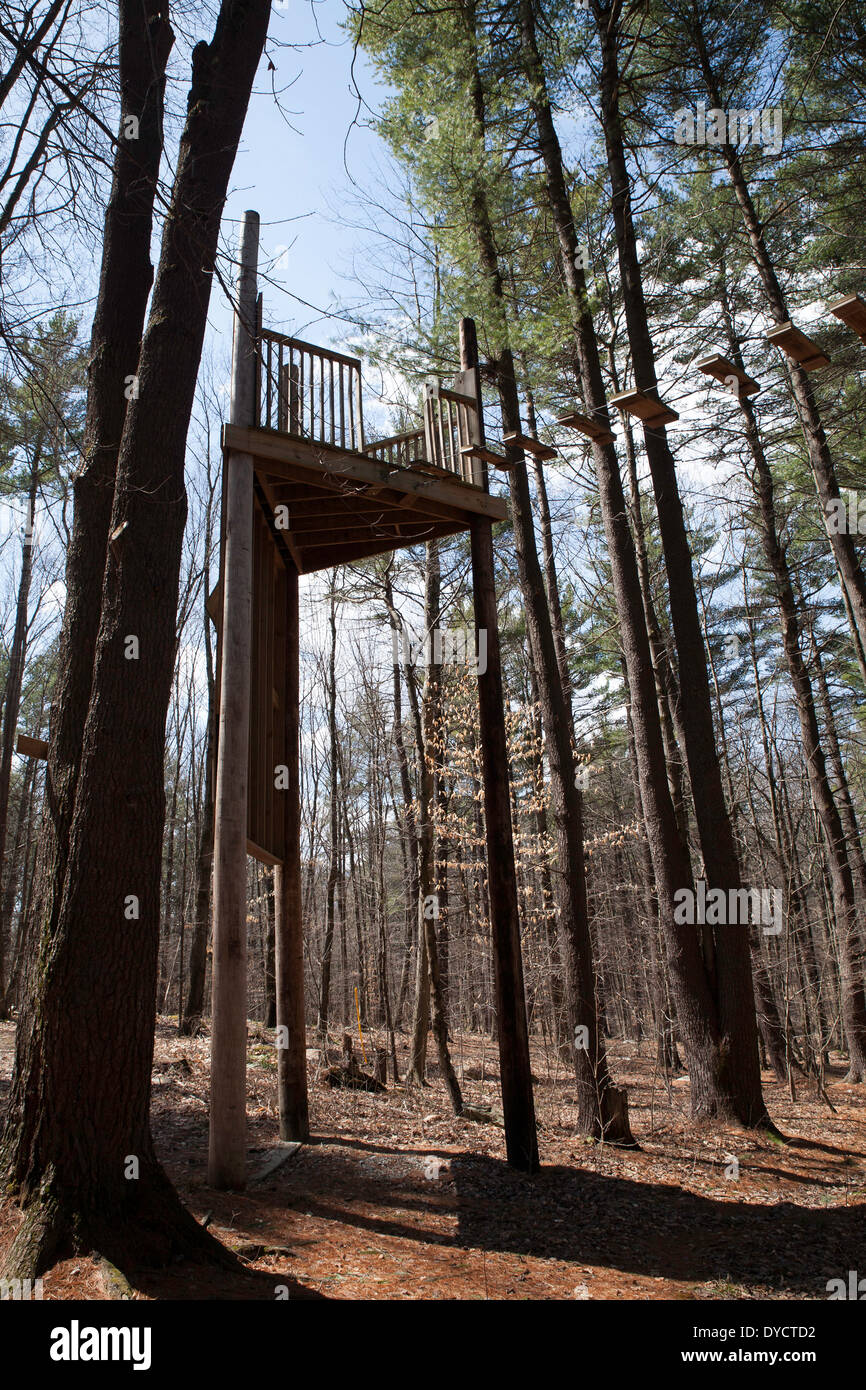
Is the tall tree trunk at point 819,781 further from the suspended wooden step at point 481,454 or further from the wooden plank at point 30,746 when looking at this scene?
the wooden plank at point 30,746

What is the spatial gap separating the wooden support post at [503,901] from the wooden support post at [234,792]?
209 centimetres

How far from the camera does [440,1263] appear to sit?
4473 millimetres

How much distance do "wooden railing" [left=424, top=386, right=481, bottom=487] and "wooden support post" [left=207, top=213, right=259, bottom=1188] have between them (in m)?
1.70

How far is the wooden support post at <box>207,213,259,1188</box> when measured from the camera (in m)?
5.18

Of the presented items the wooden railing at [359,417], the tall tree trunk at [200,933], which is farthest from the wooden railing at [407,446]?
the tall tree trunk at [200,933]

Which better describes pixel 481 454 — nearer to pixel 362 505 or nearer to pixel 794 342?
pixel 362 505

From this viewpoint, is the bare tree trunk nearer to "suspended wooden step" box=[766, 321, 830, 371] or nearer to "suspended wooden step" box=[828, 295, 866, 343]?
"suspended wooden step" box=[766, 321, 830, 371]

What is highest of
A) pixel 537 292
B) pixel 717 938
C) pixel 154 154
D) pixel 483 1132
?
pixel 537 292

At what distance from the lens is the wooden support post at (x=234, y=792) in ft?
17.0

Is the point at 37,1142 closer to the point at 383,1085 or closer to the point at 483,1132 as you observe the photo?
the point at 483,1132

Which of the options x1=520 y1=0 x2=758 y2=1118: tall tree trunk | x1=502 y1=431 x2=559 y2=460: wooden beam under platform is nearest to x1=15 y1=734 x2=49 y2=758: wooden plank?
x1=502 y1=431 x2=559 y2=460: wooden beam under platform

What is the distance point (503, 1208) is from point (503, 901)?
6.94 feet
